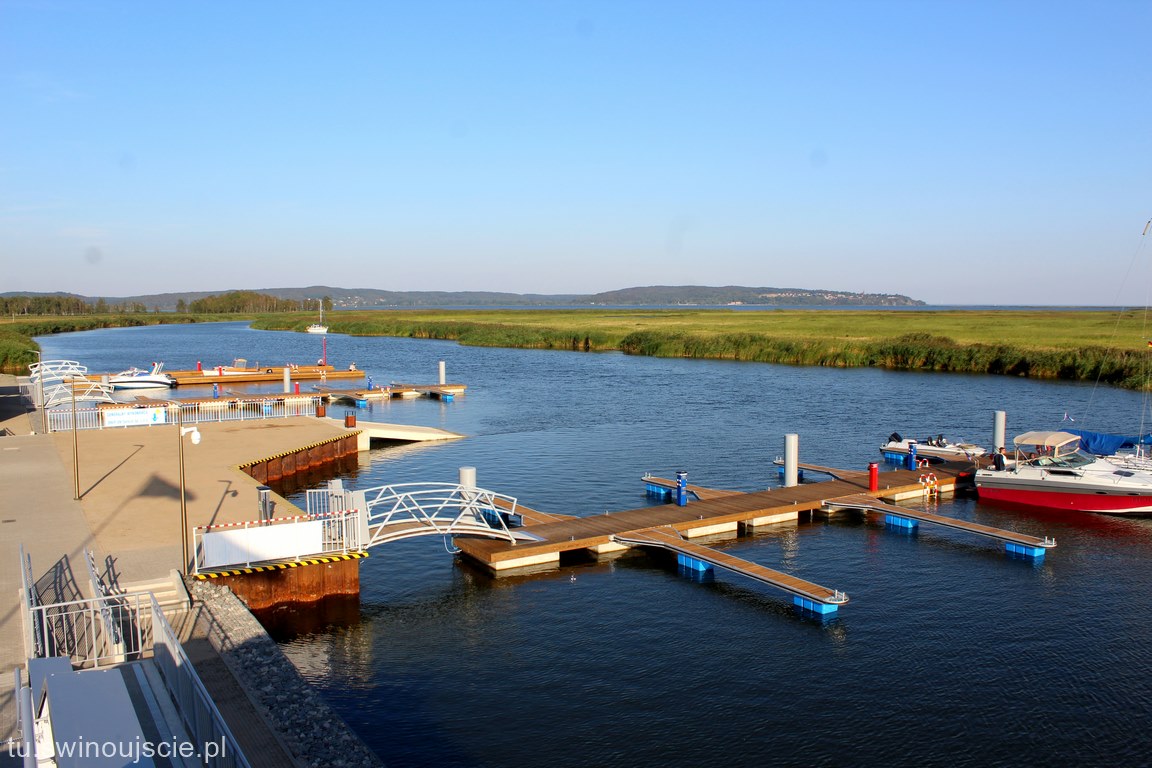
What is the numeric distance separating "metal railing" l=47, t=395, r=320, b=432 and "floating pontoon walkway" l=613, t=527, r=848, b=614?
23868 mm

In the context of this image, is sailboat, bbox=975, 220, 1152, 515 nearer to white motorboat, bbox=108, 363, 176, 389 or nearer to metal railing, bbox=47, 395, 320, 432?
metal railing, bbox=47, 395, 320, 432

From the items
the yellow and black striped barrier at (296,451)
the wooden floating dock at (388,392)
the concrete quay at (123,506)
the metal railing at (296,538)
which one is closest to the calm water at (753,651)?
the metal railing at (296,538)

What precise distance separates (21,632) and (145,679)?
420cm

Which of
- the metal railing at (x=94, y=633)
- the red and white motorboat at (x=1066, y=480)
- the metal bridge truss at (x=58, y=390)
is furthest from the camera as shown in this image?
the metal bridge truss at (x=58, y=390)

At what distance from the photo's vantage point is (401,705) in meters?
15.3

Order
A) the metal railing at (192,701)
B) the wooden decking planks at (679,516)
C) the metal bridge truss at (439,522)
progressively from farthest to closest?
the wooden decking planks at (679,516) < the metal bridge truss at (439,522) < the metal railing at (192,701)

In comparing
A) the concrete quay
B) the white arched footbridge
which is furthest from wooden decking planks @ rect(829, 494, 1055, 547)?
the concrete quay

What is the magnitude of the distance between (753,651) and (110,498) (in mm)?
17328

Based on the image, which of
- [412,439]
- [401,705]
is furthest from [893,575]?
[412,439]

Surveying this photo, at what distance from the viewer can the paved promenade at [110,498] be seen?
16938 mm

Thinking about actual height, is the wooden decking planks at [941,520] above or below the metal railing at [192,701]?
below

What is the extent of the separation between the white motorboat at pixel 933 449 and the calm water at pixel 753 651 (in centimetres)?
527

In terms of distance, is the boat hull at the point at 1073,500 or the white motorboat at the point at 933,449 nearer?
the boat hull at the point at 1073,500

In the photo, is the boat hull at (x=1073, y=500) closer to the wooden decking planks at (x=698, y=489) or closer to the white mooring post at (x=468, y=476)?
the wooden decking planks at (x=698, y=489)
